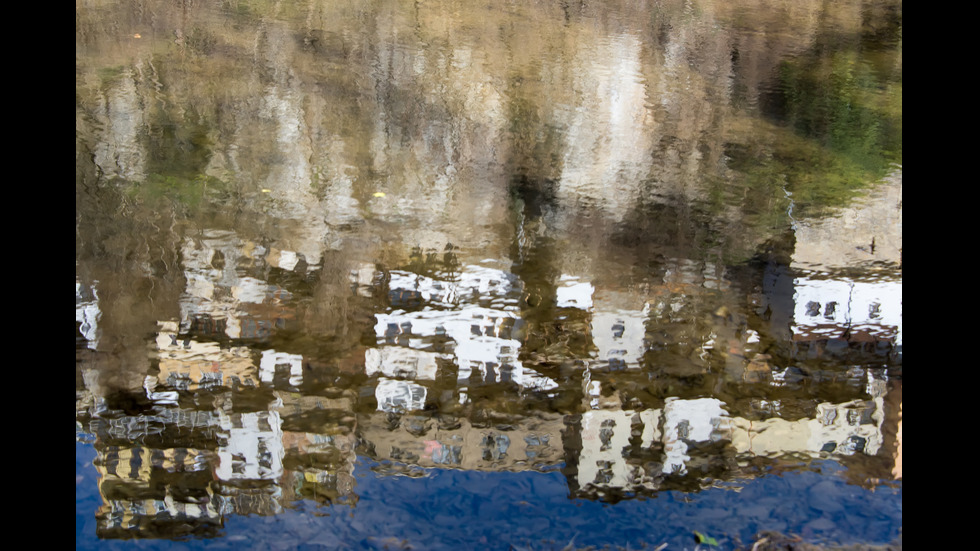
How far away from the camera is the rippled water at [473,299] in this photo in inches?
134

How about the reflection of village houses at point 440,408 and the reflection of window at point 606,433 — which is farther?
the reflection of window at point 606,433

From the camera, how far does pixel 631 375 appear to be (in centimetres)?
417

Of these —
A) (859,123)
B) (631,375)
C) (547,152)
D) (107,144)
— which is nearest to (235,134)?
(107,144)

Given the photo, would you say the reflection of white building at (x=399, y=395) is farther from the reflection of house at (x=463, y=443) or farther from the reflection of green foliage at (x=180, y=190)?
the reflection of green foliage at (x=180, y=190)

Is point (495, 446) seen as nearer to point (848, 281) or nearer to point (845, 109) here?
point (848, 281)

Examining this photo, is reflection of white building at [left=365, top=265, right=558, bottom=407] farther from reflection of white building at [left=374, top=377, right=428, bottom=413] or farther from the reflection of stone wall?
the reflection of stone wall

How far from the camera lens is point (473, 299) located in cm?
472

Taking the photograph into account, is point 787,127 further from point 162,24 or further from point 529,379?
point 162,24

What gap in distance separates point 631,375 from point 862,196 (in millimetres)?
3175

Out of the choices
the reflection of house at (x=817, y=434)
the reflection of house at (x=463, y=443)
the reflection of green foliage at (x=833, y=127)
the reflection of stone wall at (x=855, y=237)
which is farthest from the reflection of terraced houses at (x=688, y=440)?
the reflection of green foliage at (x=833, y=127)

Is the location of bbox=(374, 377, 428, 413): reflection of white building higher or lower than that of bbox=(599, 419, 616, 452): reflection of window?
higher

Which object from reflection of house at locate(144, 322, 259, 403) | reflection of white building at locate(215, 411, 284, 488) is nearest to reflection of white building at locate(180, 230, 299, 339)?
reflection of house at locate(144, 322, 259, 403)

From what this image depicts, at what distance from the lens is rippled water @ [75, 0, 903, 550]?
11.2ft

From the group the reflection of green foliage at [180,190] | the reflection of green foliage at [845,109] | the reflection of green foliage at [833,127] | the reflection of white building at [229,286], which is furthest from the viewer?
the reflection of green foliage at [845,109]
